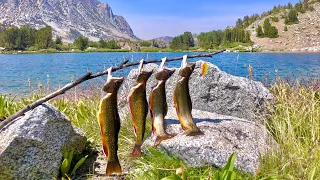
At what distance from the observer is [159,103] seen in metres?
3.67

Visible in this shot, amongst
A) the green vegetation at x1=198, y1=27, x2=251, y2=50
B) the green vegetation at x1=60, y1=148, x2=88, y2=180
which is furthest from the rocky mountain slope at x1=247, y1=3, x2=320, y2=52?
the green vegetation at x1=60, y1=148, x2=88, y2=180

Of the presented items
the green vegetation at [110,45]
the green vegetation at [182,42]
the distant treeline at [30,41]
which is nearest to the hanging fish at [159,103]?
the green vegetation at [182,42]

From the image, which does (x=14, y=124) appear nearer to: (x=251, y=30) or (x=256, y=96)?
(x=256, y=96)

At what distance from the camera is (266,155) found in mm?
4164

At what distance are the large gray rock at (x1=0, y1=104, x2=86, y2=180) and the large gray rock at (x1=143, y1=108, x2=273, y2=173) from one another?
1.40 m

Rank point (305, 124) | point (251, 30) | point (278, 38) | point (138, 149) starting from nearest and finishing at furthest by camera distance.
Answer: point (138, 149), point (305, 124), point (278, 38), point (251, 30)

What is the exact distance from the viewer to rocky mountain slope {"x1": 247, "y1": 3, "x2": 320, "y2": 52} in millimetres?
118250

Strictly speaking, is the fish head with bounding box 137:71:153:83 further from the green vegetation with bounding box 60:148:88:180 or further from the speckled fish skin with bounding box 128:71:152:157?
the green vegetation with bounding box 60:148:88:180

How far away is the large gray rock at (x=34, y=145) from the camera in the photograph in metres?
4.11

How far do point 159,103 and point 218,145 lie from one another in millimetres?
1246

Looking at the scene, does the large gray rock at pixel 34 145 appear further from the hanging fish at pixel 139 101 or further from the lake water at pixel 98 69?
the lake water at pixel 98 69

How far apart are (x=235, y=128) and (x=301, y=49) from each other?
121 metres

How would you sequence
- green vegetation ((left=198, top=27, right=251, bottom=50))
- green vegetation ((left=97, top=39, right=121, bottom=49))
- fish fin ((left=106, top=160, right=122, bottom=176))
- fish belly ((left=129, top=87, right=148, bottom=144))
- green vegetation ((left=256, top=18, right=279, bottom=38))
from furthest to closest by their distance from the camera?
green vegetation ((left=97, top=39, right=121, bottom=49)), green vegetation ((left=198, top=27, right=251, bottom=50)), green vegetation ((left=256, top=18, right=279, bottom=38)), fish fin ((left=106, top=160, right=122, bottom=176)), fish belly ((left=129, top=87, right=148, bottom=144))

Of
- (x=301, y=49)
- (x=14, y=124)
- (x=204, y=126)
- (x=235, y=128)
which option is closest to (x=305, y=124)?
(x=235, y=128)
